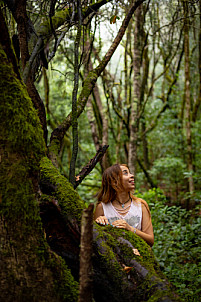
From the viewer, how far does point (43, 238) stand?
165 cm

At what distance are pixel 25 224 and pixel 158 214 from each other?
4.52 meters

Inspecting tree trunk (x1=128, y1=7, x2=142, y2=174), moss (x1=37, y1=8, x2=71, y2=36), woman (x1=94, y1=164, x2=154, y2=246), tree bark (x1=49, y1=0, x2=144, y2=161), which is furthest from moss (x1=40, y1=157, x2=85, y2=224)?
tree trunk (x1=128, y1=7, x2=142, y2=174)

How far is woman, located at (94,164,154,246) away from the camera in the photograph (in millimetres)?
2795

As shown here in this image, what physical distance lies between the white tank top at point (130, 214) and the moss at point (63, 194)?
90 cm

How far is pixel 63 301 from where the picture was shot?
164 centimetres

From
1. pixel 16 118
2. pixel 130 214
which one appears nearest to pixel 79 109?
pixel 130 214

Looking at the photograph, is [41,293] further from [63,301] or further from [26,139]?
[26,139]

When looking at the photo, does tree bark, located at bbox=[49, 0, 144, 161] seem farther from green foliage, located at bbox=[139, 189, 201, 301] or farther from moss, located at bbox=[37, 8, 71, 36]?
green foliage, located at bbox=[139, 189, 201, 301]

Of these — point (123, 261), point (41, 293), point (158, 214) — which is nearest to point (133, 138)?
point (158, 214)

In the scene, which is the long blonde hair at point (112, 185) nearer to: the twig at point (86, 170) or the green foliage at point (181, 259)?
the twig at point (86, 170)

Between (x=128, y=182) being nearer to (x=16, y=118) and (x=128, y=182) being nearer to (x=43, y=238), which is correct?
Answer: (x=43, y=238)

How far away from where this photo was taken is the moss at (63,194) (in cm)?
190

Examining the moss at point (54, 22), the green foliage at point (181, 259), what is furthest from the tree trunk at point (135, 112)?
the moss at point (54, 22)

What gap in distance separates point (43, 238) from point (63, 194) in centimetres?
40
